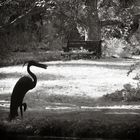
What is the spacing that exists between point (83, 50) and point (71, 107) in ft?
59.0

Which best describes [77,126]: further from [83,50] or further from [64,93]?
[83,50]

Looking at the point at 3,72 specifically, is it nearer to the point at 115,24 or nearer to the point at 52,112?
the point at 52,112

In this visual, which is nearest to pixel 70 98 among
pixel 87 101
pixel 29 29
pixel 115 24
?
pixel 87 101

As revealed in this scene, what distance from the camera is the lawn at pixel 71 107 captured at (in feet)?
32.9

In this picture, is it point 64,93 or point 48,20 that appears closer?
point 64,93

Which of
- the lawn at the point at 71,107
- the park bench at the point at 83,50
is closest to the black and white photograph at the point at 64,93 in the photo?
the lawn at the point at 71,107

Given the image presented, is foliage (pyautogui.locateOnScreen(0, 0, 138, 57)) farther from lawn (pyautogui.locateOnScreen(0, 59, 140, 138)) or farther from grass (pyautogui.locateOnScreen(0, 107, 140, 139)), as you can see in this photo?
grass (pyautogui.locateOnScreen(0, 107, 140, 139))

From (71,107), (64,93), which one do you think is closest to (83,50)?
(64,93)

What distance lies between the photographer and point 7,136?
10.2 metres

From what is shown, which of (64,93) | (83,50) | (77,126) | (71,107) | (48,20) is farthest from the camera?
(83,50)

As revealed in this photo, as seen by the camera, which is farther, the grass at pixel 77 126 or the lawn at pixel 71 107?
the lawn at pixel 71 107

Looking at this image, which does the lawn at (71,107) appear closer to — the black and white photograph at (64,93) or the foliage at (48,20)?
the black and white photograph at (64,93)

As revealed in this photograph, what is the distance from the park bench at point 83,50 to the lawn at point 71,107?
6.51 meters

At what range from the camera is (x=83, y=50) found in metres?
31.0
